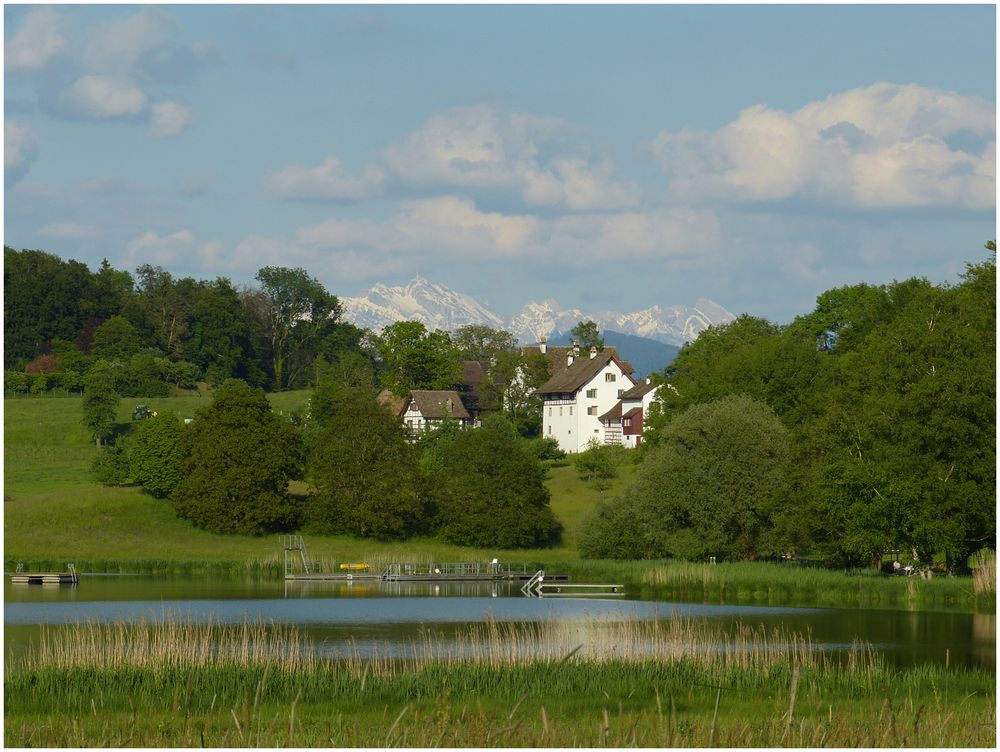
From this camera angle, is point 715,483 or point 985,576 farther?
point 715,483

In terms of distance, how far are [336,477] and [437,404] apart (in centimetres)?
4295

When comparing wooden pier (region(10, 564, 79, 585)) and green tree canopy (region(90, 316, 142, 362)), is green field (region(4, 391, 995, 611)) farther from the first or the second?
green tree canopy (region(90, 316, 142, 362))

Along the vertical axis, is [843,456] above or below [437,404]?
below

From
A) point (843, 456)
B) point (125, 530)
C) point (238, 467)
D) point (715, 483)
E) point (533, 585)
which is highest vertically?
point (843, 456)

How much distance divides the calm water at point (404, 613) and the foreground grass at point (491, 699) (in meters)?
2.51

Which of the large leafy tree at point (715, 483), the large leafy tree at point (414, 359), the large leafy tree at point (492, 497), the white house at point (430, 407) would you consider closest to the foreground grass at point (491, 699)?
the large leafy tree at point (715, 483)

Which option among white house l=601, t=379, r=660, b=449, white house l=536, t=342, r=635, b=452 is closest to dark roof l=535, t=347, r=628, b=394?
white house l=536, t=342, r=635, b=452

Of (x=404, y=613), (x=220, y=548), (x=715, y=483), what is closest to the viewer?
(x=404, y=613)

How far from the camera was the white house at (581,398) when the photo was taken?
118250mm

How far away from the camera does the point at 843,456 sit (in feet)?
174

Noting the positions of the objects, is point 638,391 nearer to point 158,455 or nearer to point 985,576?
point 158,455

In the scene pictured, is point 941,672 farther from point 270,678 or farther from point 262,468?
point 262,468

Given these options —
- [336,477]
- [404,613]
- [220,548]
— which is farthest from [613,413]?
[404,613]

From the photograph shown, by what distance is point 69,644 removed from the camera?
27172 mm
